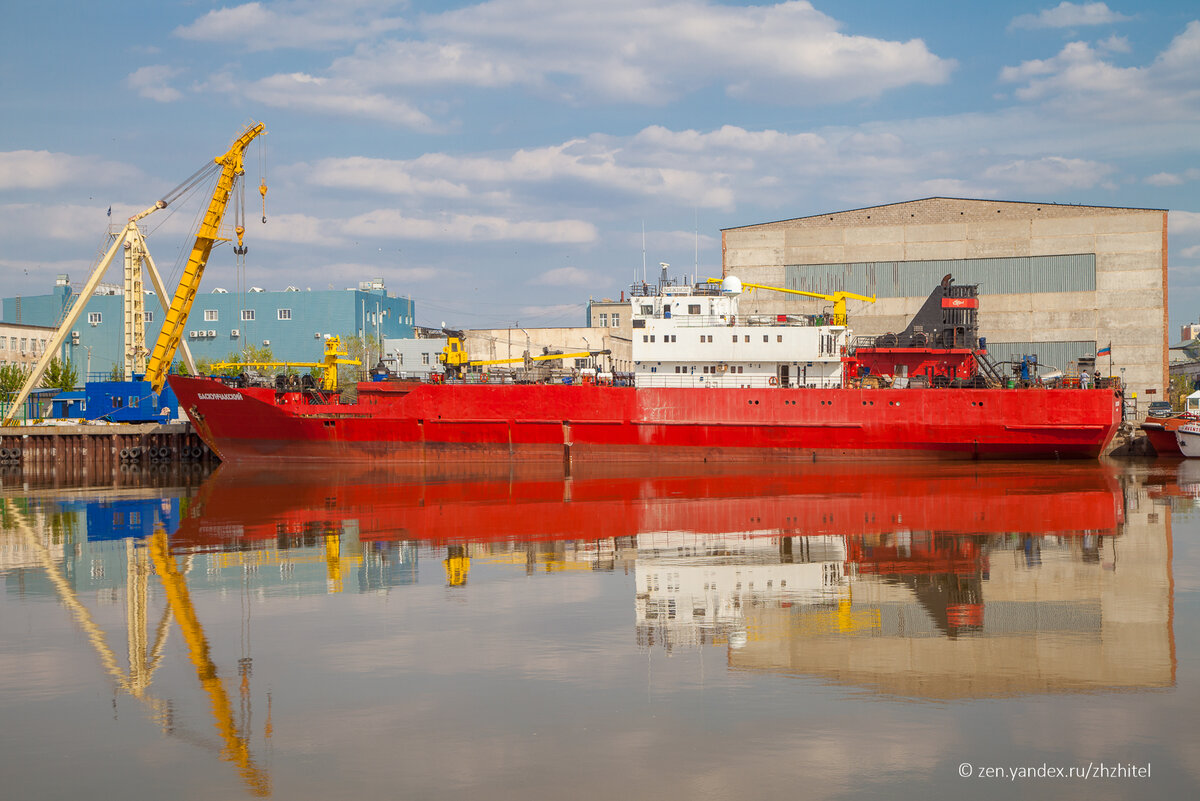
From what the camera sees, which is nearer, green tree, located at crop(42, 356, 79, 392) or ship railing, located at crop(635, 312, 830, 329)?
ship railing, located at crop(635, 312, 830, 329)

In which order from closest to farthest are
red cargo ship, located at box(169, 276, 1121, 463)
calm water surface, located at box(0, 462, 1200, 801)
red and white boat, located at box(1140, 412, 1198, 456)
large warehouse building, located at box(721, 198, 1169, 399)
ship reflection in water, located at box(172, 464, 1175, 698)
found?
calm water surface, located at box(0, 462, 1200, 801) → ship reflection in water, located at box(172, 464, 1175, 698) → red cargo ship, located at box(169, 276, 1121, 463) → red and white boat, located at box(1140, 412, 1198, 456) → large warehouse building, located at box(721, 198, 1169, 399)

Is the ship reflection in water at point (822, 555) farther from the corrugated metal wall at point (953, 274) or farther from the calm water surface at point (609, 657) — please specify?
the corrugated metal wall at point (953, 274)

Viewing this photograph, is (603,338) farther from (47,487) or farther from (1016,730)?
(1016,730)

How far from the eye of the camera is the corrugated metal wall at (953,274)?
40.8 meters

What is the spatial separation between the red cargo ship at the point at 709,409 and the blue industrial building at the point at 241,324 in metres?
27.8

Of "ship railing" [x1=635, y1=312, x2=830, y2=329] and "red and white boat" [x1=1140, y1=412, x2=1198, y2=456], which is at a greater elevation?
"ship railing" [x1=635, y1=312, x2=830, y2=329]

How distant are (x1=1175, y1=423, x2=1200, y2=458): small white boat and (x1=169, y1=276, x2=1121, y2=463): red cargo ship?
106 inches

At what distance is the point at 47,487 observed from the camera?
2809 centimetres

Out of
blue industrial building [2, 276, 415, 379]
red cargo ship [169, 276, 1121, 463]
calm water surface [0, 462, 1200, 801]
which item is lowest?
calm water surface [0, 462, 1200, 801]

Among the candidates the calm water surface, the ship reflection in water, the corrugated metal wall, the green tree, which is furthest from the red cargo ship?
the green tree

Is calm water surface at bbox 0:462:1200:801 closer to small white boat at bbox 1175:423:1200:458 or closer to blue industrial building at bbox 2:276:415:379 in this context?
small white boat at bbox 1175:423:1200:458

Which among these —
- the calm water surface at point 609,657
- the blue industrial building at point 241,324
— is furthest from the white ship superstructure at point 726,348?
the blue industrial building at point 241,324

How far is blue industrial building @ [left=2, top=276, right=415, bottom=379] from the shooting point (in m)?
60.0

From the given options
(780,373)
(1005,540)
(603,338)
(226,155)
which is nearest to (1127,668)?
(1005,540)
